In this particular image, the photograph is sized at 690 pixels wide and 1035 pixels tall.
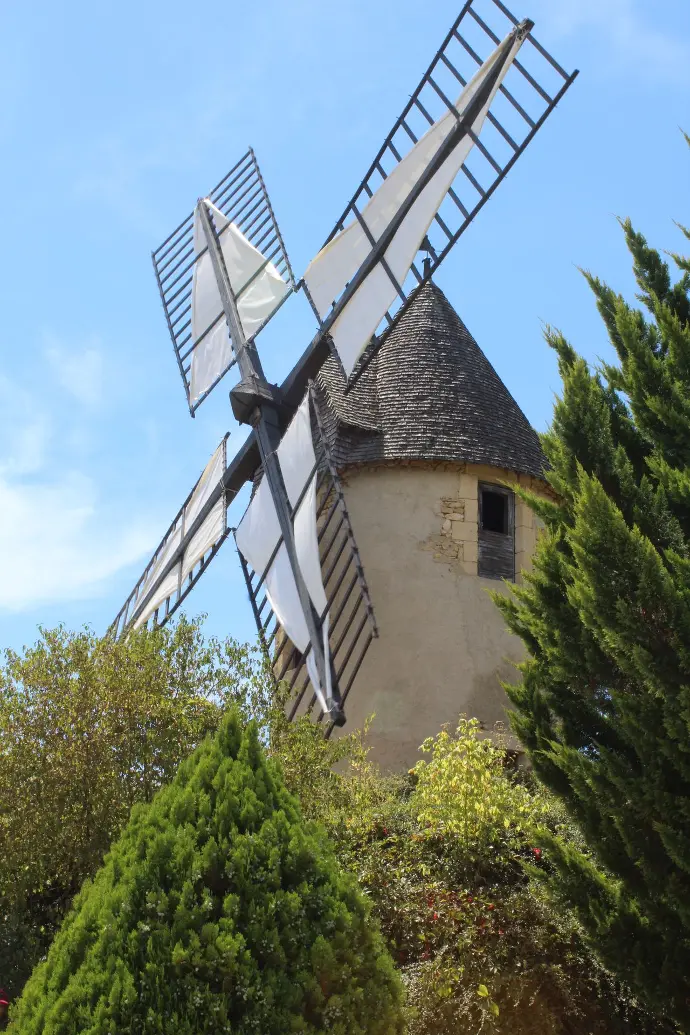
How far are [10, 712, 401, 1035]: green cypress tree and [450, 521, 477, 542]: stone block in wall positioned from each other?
23.3 feet

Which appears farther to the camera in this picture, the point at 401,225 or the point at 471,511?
the point at 471,511

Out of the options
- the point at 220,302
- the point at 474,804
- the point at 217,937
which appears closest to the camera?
the point at 217,937

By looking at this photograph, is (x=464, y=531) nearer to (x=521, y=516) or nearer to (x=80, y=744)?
(x=521, y=516)

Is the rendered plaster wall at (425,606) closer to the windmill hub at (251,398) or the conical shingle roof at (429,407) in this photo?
the conical shingle roof at (429,407)

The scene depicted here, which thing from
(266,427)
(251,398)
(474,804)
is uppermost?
(251,398)

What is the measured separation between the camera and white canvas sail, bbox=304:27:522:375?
481 inches

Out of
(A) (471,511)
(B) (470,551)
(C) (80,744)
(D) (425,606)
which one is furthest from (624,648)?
(A) (471,511)

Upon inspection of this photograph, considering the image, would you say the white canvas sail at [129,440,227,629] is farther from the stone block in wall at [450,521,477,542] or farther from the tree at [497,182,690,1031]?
the tree at [497,182,690,1031]

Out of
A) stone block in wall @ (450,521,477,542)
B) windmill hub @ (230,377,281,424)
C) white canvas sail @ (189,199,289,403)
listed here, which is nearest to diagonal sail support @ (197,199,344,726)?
windmill hub @ (230,377,281,424)

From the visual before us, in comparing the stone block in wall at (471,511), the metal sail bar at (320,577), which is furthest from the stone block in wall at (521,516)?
the metal sail bar at (320,577)

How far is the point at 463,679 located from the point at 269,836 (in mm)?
6633

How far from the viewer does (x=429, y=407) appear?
14.2 metres

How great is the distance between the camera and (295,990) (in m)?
5.70

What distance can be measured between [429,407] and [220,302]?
12.8ft
